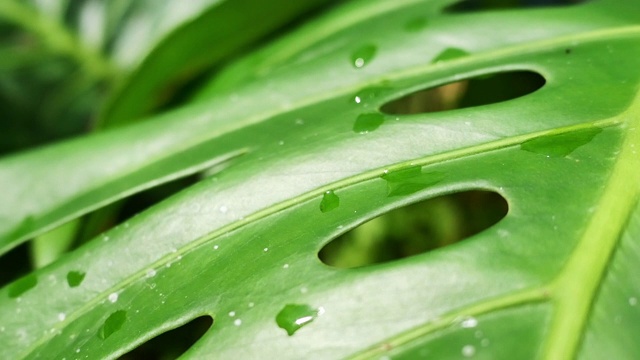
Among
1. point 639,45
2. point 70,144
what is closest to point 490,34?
point 639,45

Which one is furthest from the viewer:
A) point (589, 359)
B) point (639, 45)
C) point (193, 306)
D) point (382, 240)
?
point (382, 240)


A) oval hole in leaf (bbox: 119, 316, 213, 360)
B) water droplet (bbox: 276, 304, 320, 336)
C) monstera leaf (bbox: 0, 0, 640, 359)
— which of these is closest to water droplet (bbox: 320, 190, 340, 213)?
monstera leaf (bbox: 0, 0, 640, 359)

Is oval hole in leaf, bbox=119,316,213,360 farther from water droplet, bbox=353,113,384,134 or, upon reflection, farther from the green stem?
the green stem

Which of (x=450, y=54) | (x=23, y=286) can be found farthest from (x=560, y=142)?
(x=23, y=286)

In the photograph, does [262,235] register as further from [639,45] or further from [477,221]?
[477,221]

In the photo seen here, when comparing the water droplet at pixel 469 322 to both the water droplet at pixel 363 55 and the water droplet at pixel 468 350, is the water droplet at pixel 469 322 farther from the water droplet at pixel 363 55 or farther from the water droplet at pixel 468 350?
the water droplet at pixel 363 55

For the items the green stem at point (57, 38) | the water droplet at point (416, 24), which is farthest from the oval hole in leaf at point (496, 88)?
the green stem at point (57, 38)
